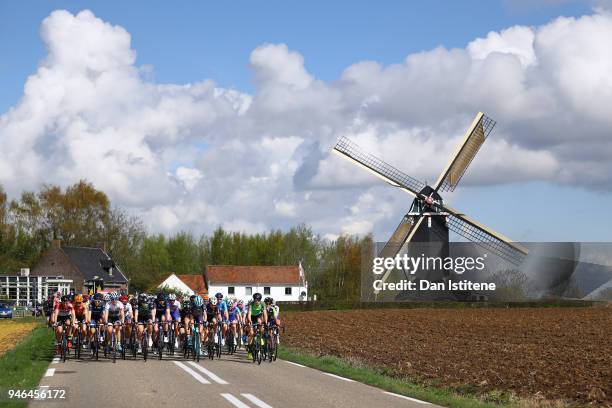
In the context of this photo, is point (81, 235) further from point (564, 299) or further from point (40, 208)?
point (564, 299)

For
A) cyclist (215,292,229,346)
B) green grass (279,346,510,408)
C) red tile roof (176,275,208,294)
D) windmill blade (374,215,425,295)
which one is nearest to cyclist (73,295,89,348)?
cyclist (215,292,229,346)

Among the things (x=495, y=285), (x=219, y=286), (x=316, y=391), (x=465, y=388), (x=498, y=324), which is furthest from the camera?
(x=219, y=286)

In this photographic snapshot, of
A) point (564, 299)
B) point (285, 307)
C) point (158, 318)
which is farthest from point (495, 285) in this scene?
point (158, 318)

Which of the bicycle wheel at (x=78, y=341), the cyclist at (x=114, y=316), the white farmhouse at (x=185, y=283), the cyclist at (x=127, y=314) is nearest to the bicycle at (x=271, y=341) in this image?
the cyclist at (x=127, y=314)

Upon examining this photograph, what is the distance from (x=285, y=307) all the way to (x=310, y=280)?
34.0 metres

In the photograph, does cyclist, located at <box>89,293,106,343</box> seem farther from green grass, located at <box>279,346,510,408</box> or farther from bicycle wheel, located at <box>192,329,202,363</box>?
green grass, located at <box>279,346,510,408</box>

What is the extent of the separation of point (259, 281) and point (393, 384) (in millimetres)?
92607

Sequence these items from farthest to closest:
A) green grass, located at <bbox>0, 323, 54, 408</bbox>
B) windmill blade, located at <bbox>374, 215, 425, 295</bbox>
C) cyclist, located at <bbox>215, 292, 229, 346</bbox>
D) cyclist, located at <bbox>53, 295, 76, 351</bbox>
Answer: windmill blade, located at <bbox>374, 215, 425, 295</bbox> → cyclist, located at <bbox>215, 292, 229, 346</bbox> → cyclist, located at <bbox>53, 295, 76, 351</bbox> → green grass, located at <bbox>0, 323, 54, 408</bbox>

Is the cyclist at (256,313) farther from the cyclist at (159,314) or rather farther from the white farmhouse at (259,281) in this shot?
the white farmhouse at (259,281)

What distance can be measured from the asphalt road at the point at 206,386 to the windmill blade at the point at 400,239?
47930mm

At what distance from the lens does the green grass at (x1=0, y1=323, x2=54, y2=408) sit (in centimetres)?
1652

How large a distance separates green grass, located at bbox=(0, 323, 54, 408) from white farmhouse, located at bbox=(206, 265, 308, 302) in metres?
79.6

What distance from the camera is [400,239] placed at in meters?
71.9

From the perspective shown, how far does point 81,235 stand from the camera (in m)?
103
